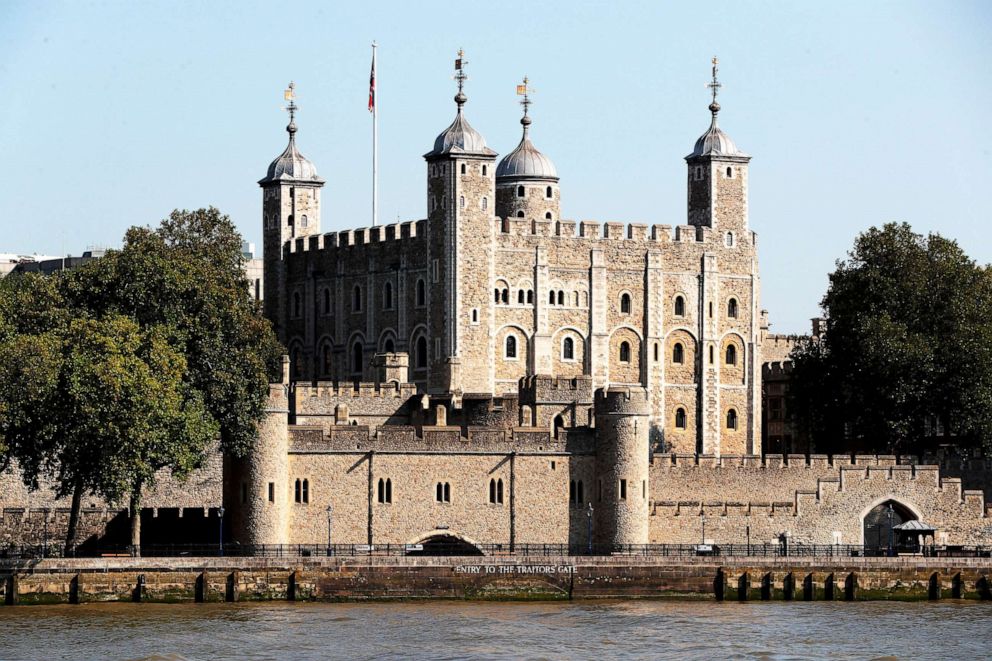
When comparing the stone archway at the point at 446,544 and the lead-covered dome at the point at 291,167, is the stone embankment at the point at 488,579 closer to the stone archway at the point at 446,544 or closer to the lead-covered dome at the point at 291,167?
the stone archway at the point at 446,544

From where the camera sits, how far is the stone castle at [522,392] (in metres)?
89.6

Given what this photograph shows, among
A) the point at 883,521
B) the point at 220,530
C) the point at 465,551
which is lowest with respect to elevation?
the point at 465,551

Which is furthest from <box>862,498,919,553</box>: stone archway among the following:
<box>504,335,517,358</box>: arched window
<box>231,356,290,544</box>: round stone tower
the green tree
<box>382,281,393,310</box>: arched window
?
<box>382,281,393,310</box>: arched window

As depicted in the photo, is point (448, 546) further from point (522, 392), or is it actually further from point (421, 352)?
point (421, 352)

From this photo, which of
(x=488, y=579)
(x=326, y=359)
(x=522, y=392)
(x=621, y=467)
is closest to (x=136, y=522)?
(x=488, y=579)

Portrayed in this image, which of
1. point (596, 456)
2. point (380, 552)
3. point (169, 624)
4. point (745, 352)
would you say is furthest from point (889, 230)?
point (169, 624)

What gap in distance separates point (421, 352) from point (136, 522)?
107ft

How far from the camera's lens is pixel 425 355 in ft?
385

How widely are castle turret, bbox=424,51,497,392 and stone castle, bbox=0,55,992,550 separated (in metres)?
0.09

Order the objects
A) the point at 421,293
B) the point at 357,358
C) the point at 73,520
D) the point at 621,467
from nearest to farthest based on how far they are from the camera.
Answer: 1. the point at 73,520
2. the point at 621,467
3. the point at 421,293
4. the point at 357,358

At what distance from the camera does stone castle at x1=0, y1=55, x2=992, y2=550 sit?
89.6 m

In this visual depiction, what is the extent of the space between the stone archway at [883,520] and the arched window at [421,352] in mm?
25576

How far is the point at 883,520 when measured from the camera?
321 feet

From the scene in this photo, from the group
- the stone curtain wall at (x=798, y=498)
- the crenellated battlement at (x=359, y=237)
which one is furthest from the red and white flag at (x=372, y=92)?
the stone curtain wall at (x=798, y=498)
